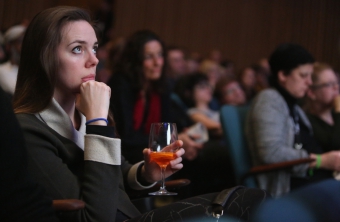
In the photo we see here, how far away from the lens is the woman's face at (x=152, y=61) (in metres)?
2.89

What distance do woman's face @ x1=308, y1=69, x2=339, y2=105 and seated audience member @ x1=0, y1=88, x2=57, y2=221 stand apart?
245cm

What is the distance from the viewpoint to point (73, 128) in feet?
4.89

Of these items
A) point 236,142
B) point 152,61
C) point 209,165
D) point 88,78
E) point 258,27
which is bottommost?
point 209,165

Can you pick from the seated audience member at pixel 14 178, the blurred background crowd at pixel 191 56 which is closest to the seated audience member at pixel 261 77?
the blurred background crowd at pixel 191 56

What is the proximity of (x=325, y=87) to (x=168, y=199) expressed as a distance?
4.34 ft

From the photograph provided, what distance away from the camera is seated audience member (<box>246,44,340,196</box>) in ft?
8.04

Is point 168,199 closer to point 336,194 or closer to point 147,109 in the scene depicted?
point 147,109

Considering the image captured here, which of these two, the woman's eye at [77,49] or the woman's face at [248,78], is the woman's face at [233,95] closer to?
the woman's face at [248,78]

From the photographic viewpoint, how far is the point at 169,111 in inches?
119

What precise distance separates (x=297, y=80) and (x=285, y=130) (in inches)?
13.4

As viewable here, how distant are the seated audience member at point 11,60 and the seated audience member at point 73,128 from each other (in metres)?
1.82

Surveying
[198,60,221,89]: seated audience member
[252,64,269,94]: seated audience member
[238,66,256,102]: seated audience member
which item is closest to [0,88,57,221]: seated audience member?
[198,60,221,89]: seated audience member

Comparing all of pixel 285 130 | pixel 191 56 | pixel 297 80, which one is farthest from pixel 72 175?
pixel 191 56

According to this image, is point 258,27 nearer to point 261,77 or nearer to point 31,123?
point 261,77
